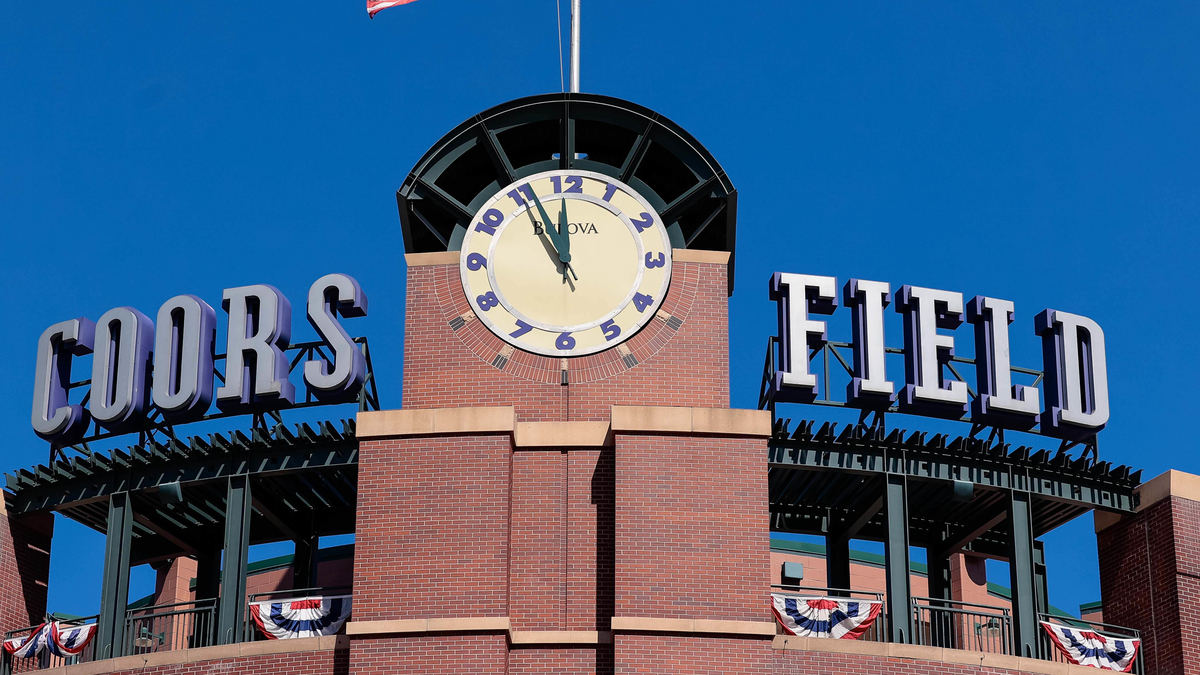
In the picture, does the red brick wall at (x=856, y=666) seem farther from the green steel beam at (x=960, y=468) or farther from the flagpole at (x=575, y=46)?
the flagpole at (x=575, y=46)

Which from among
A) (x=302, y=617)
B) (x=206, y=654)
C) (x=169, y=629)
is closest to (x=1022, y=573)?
(x=302, y=617)

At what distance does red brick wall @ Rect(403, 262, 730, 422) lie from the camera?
Answer: 3466cm

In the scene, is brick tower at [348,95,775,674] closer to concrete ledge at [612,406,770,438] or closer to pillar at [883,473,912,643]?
concrete ledge at [612,406,770,438]

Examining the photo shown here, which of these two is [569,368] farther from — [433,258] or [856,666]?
[856,666]

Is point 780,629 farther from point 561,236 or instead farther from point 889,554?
point 561,236

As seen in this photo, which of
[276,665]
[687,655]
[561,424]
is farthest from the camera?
[561,424]

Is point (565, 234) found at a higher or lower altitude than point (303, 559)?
higher

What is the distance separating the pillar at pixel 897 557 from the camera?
34.3 m

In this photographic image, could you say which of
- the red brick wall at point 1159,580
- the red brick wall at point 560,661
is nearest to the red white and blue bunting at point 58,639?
the red brick wall at point 560,661

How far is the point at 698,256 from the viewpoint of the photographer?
36062 millimetres

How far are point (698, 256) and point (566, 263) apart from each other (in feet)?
8.61

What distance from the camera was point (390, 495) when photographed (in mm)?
33031

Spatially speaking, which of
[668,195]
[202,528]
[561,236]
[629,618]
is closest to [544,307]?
[561,236]

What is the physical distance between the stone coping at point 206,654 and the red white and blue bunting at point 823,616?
8110 mm
